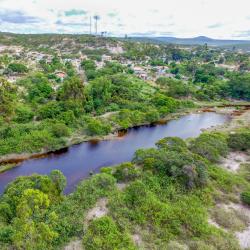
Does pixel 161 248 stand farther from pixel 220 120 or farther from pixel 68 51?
pixel 68 51

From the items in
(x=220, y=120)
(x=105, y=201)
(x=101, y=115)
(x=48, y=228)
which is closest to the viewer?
(x=48, y=228)

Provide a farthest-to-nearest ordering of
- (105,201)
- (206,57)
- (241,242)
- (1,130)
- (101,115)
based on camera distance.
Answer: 1. (206,57)
2. (101,115)
3. (1,130)
4. (105,201)
5. (241,242)

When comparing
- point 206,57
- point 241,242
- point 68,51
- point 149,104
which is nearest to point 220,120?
point 149,104

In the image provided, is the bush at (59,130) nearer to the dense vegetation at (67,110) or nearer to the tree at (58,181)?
the dense vegetation at (67,110)

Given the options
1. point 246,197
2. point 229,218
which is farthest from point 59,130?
point 246,197

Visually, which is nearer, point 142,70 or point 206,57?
point 142,70

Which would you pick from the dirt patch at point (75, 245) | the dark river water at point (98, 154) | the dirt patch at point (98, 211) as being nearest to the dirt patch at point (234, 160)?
the dark river water at point (98, 154)

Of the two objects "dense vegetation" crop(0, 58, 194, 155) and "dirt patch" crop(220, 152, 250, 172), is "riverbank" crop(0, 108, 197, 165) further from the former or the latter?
"dirt patch" crop(220, 152, 250, 172)
